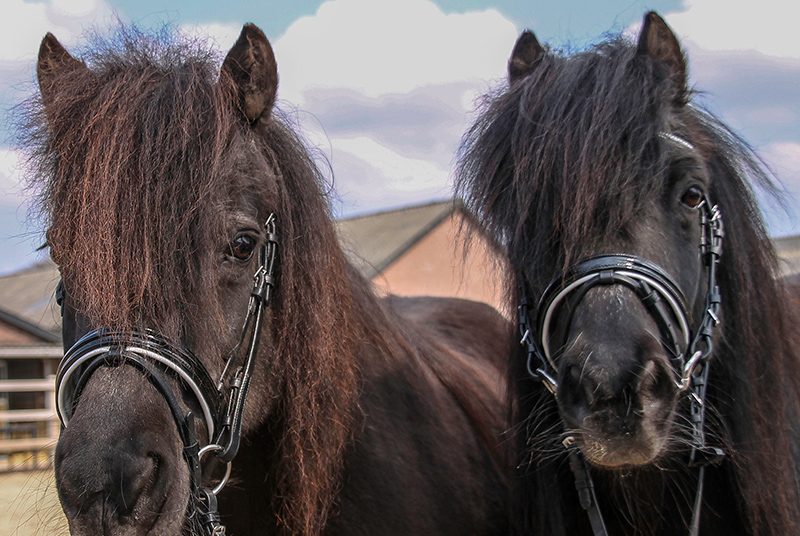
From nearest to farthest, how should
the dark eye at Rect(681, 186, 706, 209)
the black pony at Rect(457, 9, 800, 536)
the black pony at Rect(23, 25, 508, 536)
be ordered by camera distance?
the black pony at Rect(23, 25, 508, 536)
the black pony at Rect(457, 9, 800, 536)
the dark eye at Rect(681, 186, 706, 209)

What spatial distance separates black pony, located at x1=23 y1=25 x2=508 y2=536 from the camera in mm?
1990

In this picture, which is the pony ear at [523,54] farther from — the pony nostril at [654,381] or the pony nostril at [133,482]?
the pony nostril at [133,482]

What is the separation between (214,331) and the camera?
7.27 feet

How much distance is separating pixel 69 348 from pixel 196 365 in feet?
1.40

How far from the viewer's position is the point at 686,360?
2.41 metres

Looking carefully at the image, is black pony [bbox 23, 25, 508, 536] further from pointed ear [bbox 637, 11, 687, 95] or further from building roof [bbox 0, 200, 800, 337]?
building roof [bbox 0, 200, 800, 337]

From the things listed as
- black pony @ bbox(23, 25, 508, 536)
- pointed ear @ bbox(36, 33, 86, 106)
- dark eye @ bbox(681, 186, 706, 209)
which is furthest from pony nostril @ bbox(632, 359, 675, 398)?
pointed ear @ bbox(36, 33, 86, 106)

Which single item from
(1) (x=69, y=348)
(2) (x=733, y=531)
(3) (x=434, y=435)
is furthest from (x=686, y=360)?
(1) (x=69, y=348)

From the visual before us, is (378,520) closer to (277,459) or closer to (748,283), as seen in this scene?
(277,459)

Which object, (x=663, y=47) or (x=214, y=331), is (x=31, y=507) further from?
(x=663, y=47)

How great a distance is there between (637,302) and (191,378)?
4.66 ft

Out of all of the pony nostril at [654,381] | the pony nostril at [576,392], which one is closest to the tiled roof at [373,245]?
the pony nostril at [576,392]

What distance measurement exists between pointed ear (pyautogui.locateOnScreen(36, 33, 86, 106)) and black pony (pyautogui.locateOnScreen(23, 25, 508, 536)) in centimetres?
1

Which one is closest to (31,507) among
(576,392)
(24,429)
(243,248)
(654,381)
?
(243,248)
